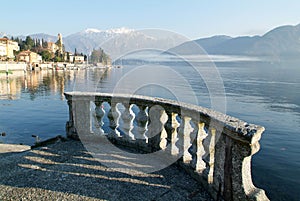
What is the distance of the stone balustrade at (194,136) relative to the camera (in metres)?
3.33

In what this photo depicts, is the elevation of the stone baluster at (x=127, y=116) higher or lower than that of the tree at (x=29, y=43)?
lower

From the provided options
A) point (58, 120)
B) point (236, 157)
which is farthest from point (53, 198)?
point (58, 120)

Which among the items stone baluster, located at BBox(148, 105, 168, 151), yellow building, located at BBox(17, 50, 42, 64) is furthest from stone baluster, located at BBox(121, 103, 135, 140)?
yellow building, located at BBox(17, 50, 42, 64)

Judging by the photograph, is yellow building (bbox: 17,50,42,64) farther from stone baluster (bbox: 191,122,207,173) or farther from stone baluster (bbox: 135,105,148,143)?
stone baluster (bbox: 191,122,207,173)

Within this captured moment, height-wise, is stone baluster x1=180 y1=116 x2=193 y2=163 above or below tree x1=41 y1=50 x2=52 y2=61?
below

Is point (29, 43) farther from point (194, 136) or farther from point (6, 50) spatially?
point (194, 136)

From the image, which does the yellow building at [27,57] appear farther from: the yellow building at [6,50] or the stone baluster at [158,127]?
the stone baluster at [158,127]

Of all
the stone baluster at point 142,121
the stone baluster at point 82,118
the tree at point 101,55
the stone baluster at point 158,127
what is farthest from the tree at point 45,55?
the stone baluster at point 158,127

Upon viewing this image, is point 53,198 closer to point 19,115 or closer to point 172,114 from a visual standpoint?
point 172,114

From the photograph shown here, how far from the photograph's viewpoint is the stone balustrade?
10.9 ft

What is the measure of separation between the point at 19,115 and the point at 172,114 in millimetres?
30164

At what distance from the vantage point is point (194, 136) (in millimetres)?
4582

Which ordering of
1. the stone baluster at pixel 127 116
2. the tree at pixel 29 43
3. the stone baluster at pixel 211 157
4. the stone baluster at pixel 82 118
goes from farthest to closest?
the tree at pixel 29 43 < the stone baluster at pixel 82 118 < the stone baluster at pixel 127 116 < the stone baluster at pixel 211 157

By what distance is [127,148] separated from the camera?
637 cm
